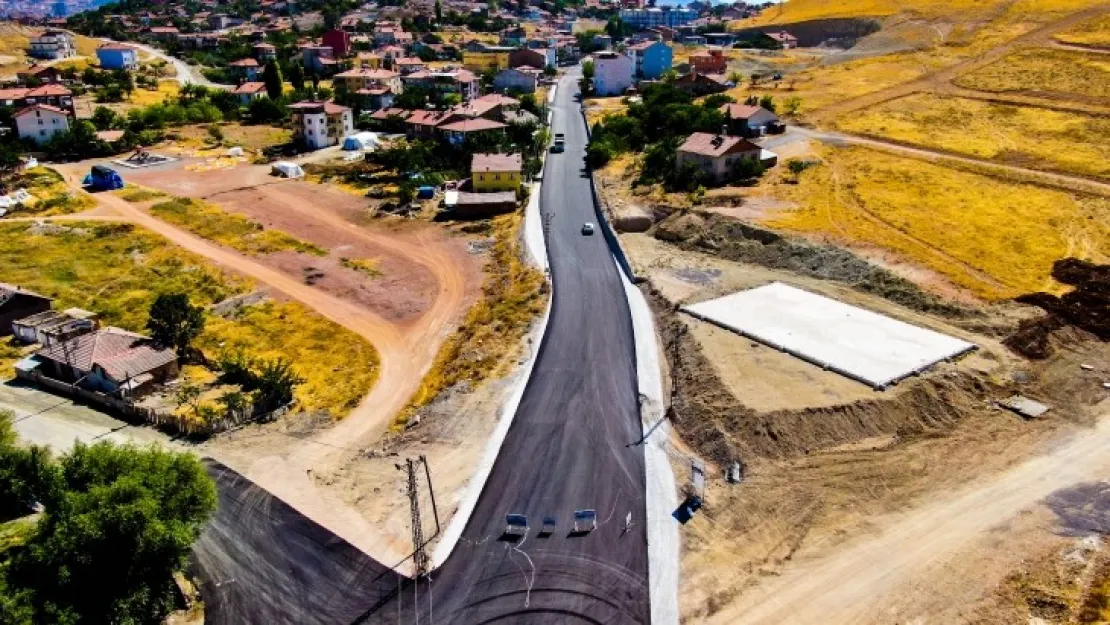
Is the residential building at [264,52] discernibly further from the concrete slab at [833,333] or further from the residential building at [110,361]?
the concrete slab at [833,333]

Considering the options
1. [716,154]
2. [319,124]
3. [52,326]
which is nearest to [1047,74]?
[716,154]

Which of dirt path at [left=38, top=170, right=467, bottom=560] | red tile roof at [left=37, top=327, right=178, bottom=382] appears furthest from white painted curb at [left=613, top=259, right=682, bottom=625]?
red tile roof at [left=37, top=327, right=178, bottom=382]

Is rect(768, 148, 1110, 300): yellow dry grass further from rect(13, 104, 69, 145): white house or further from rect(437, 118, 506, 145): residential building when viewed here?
rect(13, 104, 69, 145): white house

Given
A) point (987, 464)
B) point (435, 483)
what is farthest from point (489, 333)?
point (987, 464)

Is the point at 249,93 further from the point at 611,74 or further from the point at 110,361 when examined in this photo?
the point at 110,361

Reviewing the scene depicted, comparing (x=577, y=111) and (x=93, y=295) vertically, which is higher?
(x=577, y=111)

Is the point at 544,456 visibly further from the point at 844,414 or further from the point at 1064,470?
the point at 1064,470

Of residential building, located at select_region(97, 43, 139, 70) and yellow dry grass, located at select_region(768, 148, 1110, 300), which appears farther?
residential building, located at select_region(97, 43, 139, 70)
